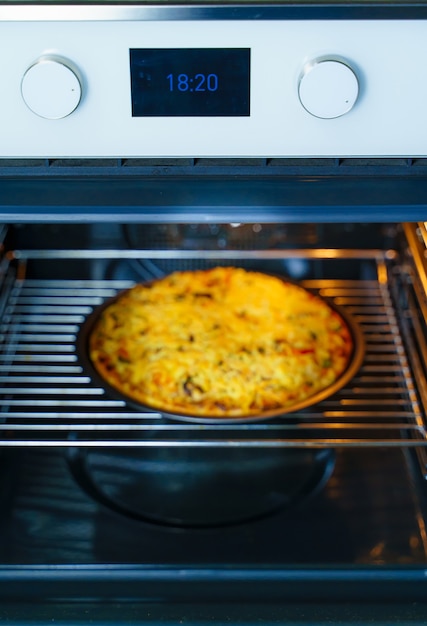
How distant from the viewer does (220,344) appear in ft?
4.42

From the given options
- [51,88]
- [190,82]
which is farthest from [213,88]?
[51,88]

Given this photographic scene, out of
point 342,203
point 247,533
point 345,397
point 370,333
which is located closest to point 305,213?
point 342,203

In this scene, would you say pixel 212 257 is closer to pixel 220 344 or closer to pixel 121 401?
pixel 220 344

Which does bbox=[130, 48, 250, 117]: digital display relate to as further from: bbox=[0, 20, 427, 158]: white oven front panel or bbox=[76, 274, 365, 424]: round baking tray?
bbox=[76, 274, 365, 424]: round baking tray

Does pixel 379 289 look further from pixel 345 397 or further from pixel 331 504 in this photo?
pixel 331 504

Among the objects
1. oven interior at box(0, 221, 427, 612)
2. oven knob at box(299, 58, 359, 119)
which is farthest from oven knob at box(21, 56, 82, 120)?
oven interior at box(0, 221, 427, 612)

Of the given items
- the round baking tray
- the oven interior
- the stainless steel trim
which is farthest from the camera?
the round baking tray

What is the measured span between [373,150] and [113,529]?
60 cm

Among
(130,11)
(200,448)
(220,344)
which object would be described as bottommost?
(200,448)

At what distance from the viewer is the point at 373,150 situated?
2.83 feet

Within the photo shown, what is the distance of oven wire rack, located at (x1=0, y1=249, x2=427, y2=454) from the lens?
122 cm

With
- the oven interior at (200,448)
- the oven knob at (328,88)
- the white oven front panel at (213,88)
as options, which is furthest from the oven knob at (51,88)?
the oven interior at (200,448)

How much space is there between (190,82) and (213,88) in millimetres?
24

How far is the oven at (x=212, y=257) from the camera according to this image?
799 mm
